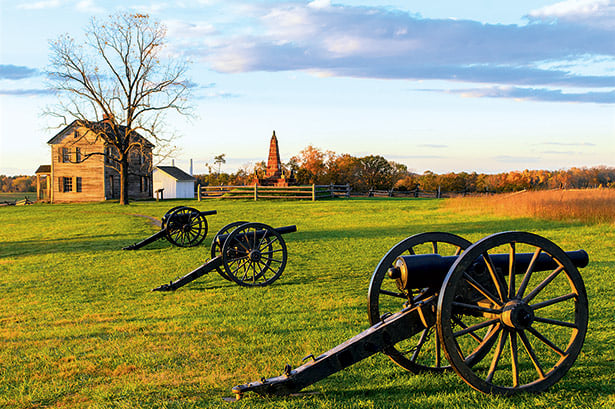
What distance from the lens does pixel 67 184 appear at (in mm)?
47344

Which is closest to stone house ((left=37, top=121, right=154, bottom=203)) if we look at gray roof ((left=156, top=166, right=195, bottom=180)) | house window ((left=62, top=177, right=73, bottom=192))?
house window ((left=62, top=177, right=73, bottom=192))

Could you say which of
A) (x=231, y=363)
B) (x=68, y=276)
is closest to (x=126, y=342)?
(x=231, y=363)

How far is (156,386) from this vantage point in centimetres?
453

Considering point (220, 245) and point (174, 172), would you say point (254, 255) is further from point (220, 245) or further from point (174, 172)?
point (174, 172)

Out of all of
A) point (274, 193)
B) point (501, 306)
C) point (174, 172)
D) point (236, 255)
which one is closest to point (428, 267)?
point (501, 306)

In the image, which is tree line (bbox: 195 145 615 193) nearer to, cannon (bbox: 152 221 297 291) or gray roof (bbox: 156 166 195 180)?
gray roof (bbox: 156 166 195 180)

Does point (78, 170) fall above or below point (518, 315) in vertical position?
above

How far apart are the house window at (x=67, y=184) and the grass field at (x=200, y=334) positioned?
3531 cm

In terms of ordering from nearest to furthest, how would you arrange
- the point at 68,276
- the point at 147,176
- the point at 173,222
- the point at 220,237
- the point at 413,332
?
the point at 413,332, the point at 220,237, the point at 68,276, the point at 173,222, the point at 147,176

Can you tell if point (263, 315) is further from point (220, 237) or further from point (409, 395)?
point (409, 395)

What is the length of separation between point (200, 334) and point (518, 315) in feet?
12.3

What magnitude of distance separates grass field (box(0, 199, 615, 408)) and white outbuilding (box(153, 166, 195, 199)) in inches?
1746

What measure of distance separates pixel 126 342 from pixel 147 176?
163ft

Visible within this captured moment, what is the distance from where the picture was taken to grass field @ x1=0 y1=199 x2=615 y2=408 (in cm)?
425
